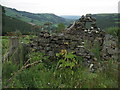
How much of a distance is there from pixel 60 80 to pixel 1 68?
1457 millimetres

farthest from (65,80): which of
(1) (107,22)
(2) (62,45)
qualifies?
(1) (107,22)

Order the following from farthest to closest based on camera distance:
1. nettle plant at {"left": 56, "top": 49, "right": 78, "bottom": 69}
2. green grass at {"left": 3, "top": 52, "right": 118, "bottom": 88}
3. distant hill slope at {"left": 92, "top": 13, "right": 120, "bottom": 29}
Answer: distant hill slope at {"left": 92, "top": 13, "right": 120, "bottom": 29}, nettle plant at {"left": 56, "top": 49, "right": 78, "bottom": 69}, green grass at {"left": 3, "top": 52, "right": 118, "bottom": 88}

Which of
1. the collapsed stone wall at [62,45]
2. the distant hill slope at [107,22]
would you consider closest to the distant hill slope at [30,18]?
the distant hill slope at [107,22]

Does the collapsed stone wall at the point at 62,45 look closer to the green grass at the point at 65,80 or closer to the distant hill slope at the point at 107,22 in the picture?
the green grass at the point at 65,80

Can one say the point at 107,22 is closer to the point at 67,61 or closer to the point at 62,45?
the point at 62,45

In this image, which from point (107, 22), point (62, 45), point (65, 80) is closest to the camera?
point (65, 80)

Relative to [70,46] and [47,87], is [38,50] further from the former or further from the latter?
A: [47,87]

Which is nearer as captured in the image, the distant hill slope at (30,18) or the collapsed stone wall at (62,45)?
the collapsed stone wall at (62,45)

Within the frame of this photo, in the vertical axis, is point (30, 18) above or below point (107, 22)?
above

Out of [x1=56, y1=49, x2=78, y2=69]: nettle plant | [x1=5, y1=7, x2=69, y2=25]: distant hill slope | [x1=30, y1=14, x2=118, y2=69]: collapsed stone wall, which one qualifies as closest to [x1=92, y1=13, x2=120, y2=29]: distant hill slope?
[x1=5, y1=7, x2=69, y2=25]: distant hill slope

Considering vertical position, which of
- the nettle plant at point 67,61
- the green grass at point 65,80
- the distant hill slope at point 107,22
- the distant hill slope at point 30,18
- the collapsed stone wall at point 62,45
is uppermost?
the distant hill slope at point 30,18

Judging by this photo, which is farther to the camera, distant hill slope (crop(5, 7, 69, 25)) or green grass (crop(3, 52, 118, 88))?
distant hill slope (crop(5, 7, 69, 25))

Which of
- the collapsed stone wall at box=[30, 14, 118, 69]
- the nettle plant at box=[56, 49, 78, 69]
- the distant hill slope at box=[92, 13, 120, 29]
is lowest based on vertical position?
the nettle plant at box=[56, 49, 78, 69]

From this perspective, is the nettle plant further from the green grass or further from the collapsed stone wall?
the collapsed stone wall
